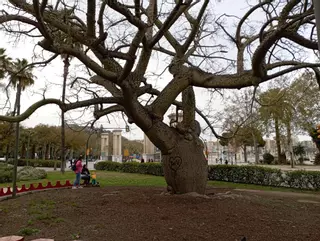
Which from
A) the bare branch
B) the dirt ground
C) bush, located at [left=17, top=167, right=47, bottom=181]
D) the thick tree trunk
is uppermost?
the bare branch

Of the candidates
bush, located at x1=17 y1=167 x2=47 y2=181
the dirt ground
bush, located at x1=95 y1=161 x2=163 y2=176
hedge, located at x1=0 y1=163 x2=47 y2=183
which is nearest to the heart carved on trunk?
the dirt ground

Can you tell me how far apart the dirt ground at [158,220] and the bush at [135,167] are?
47.8ft

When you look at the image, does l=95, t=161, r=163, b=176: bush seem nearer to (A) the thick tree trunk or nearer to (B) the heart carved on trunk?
(A) the thick tree trunk

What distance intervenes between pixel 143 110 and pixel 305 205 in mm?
6020

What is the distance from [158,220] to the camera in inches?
231

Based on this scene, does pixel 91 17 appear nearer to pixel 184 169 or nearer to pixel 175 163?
pixel 175 163

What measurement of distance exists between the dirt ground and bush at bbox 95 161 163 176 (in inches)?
574

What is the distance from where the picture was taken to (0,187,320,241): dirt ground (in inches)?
197

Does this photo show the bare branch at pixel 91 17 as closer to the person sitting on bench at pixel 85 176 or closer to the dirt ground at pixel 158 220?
the dirt ground at pixel 158 220

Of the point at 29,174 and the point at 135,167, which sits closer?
the point at 29,174

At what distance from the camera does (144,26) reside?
17.3 feet

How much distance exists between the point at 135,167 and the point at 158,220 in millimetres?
20009

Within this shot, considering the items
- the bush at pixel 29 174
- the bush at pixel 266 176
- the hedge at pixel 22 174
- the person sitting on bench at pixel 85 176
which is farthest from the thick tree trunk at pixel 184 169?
the bush at pixel 29 174

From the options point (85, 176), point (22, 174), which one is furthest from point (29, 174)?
point (85, 176)
